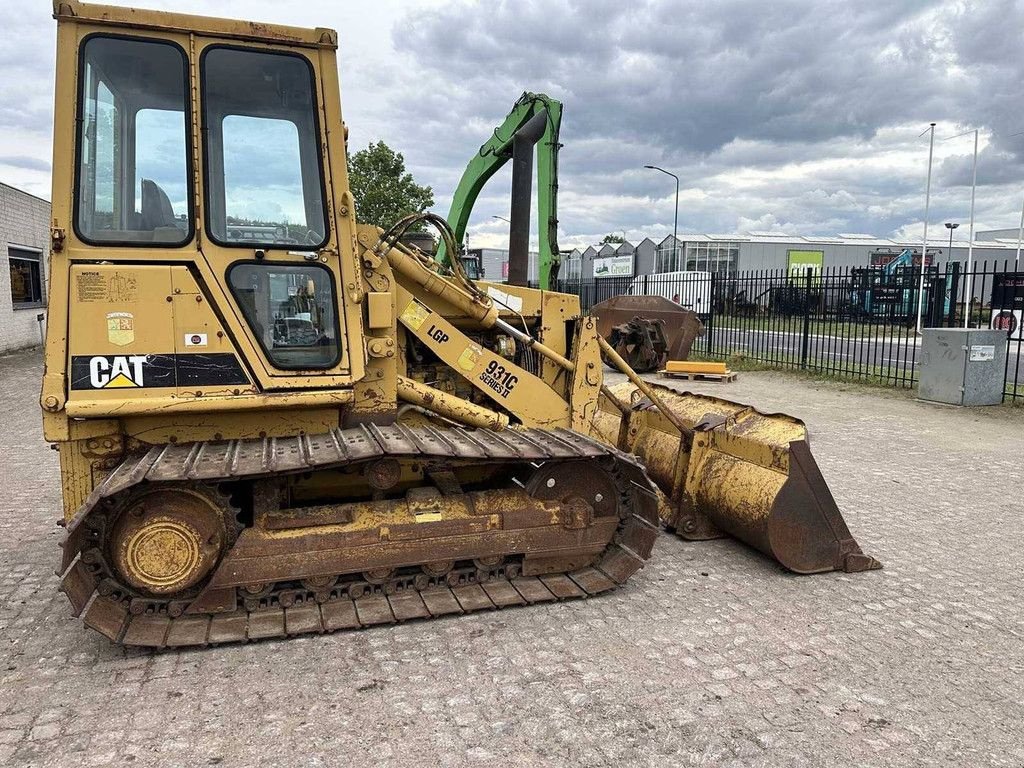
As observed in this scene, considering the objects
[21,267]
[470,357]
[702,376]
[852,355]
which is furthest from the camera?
[21,267]

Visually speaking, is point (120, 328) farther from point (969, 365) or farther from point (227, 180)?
point (969, 365)

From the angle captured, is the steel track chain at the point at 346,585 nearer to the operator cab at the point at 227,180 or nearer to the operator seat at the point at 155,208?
the operator cab at the point at 227,180

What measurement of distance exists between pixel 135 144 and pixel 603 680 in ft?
11.3

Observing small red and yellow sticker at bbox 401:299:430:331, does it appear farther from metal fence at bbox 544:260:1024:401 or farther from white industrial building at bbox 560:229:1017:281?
white industrial building at bbox 560:229:1017:281

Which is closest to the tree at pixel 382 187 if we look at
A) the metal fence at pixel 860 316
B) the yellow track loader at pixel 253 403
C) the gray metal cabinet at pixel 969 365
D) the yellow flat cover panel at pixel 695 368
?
the metal fence at pixel 860 316

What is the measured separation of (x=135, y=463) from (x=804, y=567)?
384 centimetres

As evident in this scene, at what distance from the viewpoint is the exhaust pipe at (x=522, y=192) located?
5.43m

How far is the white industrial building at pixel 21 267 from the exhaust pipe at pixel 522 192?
54.4 feet

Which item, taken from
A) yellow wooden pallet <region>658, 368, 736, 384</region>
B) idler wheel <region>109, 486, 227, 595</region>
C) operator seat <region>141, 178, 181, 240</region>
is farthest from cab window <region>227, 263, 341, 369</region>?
yellow wooden pallet <region>658, 368, 736, 384</region>

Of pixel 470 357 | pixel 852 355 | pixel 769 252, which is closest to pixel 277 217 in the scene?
pixel 470 357

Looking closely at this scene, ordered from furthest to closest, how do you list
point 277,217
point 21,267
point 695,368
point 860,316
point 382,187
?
1. point 382,187
2. point 21,267
3. point 860,316
4. point 695,368
5. point 277,217

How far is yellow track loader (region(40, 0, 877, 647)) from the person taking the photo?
347 cm

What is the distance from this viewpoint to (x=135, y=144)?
364 centimetres

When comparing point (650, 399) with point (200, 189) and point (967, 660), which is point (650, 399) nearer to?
point (967, 660)
